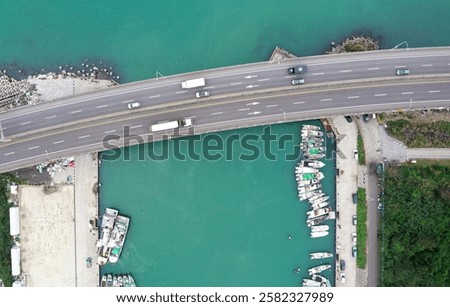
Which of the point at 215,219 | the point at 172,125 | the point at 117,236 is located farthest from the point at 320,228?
the point at 117,236

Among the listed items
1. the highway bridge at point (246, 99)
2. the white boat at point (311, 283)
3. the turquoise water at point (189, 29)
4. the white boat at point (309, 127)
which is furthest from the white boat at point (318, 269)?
the turquoise water at point (189, 29)

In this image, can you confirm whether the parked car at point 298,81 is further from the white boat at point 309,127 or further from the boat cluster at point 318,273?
the boat cluster at point 318,273

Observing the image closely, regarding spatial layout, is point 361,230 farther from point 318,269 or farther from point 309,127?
point 309,127

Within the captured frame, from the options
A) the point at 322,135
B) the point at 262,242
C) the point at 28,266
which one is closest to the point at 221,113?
the point at 322,135
